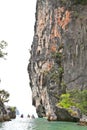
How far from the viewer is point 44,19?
344 feet

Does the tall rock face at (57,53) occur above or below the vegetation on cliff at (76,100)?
above

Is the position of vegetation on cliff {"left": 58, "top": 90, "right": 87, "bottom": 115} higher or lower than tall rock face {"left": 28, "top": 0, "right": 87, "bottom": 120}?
lower

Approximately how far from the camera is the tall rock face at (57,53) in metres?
79.9

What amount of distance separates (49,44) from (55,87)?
1368cm

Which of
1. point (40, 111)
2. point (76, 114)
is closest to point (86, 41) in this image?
point (76, 114)

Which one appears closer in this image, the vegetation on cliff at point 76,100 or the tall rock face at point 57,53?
the vegetation on cliff at point 76,100

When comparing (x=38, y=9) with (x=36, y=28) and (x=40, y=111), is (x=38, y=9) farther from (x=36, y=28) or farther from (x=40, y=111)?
(x=40, y=111)

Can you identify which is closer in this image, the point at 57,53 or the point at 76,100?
the point at 76,100

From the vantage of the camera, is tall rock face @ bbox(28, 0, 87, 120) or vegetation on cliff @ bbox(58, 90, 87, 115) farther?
tall rock face @ bbox(28, 0, 87, 120)

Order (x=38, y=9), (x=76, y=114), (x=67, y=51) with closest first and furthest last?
1. (x=76, y=114)
2. (x=67, y=51)
3. (x=38, y=9)

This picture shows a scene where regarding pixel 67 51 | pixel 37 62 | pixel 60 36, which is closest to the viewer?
pixel 67 51

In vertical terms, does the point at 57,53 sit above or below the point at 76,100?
above

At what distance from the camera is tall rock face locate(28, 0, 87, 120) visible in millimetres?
79938

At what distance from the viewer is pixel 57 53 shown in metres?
89.8
